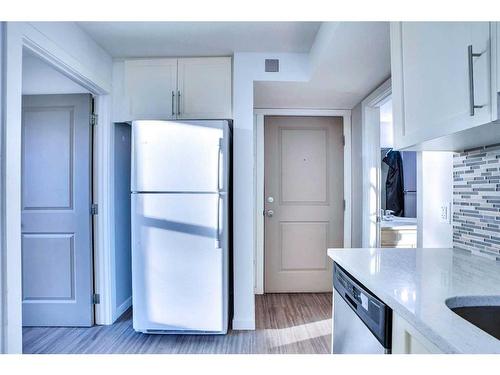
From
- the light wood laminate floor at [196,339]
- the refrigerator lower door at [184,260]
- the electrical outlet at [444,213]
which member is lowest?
the light wood laminate floor at [196,339]

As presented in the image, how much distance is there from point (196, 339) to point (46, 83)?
2459 mm

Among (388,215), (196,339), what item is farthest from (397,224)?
(196,339)

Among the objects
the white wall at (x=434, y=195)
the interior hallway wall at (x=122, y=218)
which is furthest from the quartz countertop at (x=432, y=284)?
the interior hallway wall at (x=122, y=218)

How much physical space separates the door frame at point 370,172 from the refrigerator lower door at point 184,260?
1.41 meters

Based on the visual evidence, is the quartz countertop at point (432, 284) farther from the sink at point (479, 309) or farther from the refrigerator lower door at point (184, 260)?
the refrigerator lower door at point (184, 260)

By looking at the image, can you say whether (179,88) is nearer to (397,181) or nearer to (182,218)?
(182,218)

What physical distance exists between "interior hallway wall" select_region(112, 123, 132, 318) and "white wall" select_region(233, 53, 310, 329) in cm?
105

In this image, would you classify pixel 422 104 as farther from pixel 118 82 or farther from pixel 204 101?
pixel 118 82

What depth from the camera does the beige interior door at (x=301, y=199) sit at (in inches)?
129

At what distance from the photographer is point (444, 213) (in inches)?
63.7

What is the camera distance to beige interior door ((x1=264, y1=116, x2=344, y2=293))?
3277mm

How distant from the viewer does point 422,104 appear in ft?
3.77

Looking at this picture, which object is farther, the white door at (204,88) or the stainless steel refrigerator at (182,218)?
the white door at (204,88)
